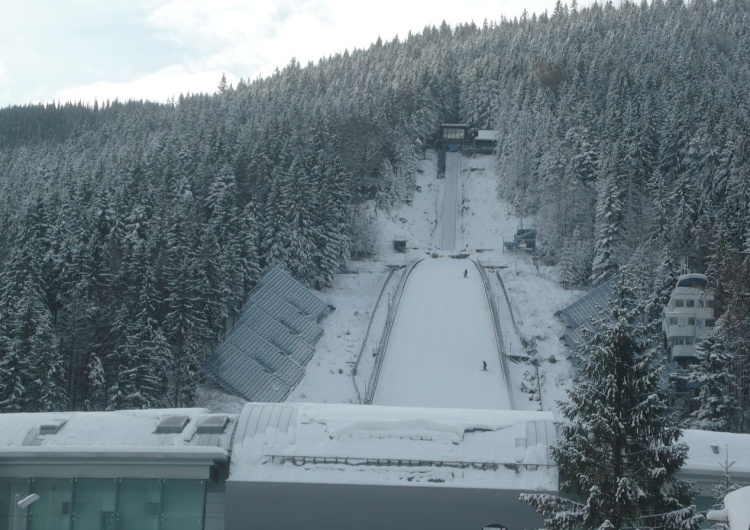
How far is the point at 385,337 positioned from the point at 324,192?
15.2 m

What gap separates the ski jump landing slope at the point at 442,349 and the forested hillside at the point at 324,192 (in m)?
6.40

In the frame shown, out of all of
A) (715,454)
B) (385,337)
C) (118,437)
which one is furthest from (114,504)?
(385,337)

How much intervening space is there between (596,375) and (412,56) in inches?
5624

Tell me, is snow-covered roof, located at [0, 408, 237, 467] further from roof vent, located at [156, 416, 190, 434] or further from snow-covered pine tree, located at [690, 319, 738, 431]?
snow-covered pine tree, located at [690, 319, 738, 431]

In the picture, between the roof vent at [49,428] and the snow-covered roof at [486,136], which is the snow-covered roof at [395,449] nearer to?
the roof vent at [49,428]

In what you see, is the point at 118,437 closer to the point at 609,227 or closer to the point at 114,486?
the point at 114,486

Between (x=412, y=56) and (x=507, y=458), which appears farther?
(x=412, y=56)

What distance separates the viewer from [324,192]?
70312 mm

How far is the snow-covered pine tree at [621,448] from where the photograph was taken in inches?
619

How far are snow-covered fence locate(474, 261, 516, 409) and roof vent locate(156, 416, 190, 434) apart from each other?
26.5 m

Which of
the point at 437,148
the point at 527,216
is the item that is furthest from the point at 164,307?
the point at 437,148

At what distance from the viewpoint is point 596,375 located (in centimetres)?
1620

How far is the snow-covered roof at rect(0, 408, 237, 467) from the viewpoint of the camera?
2348 cm

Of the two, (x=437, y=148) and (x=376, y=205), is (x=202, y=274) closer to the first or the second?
(x=376, y=205)
